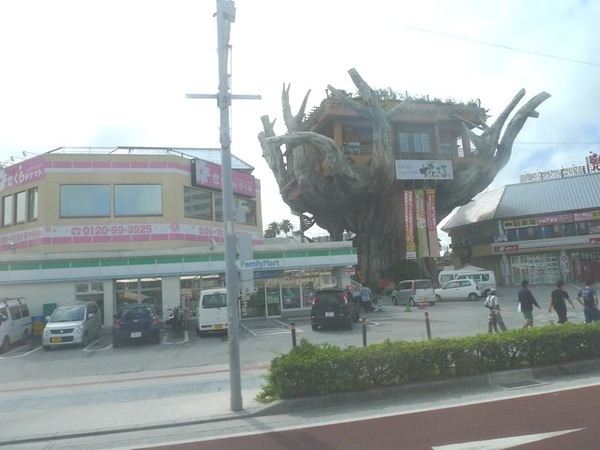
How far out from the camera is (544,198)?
50625 millimetres

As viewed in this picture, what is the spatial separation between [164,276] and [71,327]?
21.1ft

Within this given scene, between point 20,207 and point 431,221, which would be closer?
point 20,207

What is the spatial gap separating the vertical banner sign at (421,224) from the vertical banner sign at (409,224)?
487 millimetres

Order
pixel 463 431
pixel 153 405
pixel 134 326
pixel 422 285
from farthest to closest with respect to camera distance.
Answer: pixel 422 285, pixel 134 326, pixel 153 405, pixel 463 431

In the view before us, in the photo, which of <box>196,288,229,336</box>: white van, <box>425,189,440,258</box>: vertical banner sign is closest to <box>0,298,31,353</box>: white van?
<box>196,288,229,336</box>: white van

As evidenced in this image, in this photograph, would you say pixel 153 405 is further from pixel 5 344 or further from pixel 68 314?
pixel 5 344

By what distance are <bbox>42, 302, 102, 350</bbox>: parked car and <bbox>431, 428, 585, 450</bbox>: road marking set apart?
621 inches

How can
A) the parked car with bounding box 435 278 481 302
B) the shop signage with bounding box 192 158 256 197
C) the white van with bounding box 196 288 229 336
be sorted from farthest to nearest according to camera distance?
the parked car with bounding box 435 278 481 302, the shop signage with bounding box 192 158 256 197, the white van with bounding box 196 288 229 336

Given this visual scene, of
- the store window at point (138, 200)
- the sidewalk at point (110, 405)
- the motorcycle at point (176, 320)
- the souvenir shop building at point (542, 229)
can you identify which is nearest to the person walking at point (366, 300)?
the motorcycle at point (176, 320)

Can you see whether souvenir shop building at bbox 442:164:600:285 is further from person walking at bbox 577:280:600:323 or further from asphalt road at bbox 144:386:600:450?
asphalt road at bbox 144:386:600:450

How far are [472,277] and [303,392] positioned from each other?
1222 inches

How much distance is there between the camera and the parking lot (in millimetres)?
14461

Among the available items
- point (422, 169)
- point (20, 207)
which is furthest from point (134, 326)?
point (422, 169)

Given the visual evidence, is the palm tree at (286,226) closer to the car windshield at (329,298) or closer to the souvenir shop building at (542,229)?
the souvenir shop building at (542,229)
